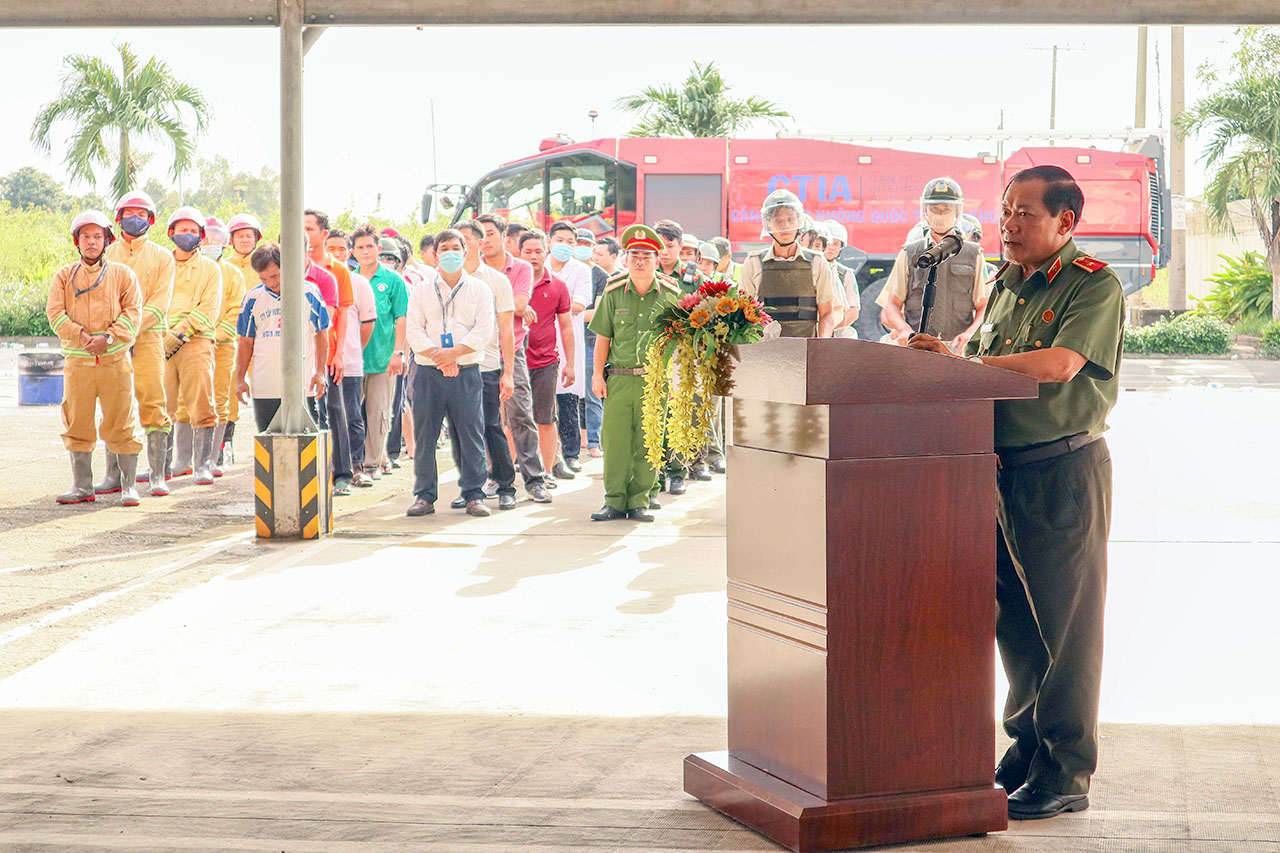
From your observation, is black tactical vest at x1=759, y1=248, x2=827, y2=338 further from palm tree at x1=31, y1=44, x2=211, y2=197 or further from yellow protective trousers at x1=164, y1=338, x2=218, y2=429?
palm tree at x1=31, y1=44, x2=211, y2=197

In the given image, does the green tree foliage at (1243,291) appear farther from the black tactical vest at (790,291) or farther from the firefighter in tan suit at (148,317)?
the firefighter in tan suit at (148,317)

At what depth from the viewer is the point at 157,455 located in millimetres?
10672

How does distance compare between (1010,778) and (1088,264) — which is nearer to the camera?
(1088,264)

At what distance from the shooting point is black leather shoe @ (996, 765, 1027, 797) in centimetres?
416

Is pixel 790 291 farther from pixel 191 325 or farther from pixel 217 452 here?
pixel 217 452

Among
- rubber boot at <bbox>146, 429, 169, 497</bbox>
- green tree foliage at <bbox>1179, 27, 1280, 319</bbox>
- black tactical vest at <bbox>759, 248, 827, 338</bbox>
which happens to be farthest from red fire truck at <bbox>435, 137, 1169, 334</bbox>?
black tactical vest at <bbox>759, 248, 827, 338</bbox>

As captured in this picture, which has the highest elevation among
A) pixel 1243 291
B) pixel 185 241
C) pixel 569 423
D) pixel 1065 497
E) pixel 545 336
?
pixel 1243 291

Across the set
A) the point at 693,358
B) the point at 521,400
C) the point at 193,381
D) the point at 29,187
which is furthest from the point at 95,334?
the point at 29,187

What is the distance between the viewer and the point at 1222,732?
476 cm

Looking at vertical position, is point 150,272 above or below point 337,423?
above

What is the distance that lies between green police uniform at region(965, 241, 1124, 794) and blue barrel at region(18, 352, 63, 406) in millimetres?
16384

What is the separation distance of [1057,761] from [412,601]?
3670 millimetres

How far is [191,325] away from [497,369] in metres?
2.59

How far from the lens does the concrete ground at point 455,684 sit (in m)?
3.90
